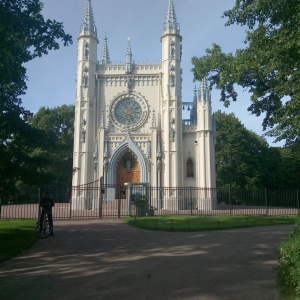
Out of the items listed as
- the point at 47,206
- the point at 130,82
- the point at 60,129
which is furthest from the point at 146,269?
the point at 60,129

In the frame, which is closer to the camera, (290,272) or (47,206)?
(290,272)

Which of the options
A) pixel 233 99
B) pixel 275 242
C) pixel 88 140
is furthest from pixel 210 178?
pixel 275 242

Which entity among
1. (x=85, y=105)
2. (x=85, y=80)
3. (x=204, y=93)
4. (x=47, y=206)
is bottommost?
(x=47, y=206)

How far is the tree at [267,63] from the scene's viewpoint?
387 inches

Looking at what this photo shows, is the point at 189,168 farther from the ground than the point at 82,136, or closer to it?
closer to it

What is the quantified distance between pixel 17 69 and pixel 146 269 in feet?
21.7

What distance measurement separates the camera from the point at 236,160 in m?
48.9

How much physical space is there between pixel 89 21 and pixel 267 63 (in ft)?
101

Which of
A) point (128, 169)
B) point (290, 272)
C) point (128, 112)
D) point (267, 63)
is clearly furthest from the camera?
point (128, 112)

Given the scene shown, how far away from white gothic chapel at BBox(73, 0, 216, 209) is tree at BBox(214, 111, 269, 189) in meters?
12.0

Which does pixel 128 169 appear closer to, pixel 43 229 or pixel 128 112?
pixel 128 112

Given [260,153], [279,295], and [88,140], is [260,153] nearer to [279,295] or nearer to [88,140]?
[88,140]

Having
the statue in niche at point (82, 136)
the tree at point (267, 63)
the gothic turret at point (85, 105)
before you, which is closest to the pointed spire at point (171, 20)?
the gothic turret at point (85, 105)

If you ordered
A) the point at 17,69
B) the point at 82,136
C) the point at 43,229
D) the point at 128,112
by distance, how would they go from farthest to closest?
1. the point at 128,112
2. the point at 82,136
3. the point at 43,229
4. the point at 17,69
